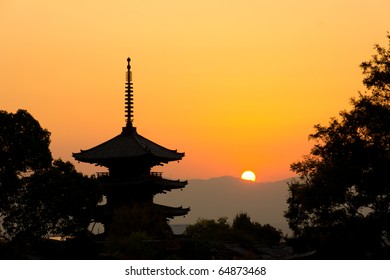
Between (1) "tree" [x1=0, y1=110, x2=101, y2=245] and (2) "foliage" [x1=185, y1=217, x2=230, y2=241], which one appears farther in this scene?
(2) "foliage" [x1=185, y1=217, x2=230, y2=241]

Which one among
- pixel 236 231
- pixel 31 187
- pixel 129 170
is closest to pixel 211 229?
pixel 236 231

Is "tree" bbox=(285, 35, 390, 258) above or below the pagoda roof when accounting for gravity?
below

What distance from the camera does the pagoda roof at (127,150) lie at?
268ft

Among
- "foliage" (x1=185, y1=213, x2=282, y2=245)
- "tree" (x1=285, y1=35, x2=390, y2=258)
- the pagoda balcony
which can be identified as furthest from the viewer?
"foliage" (x1=185, y1=213, x2=282, y2=245)

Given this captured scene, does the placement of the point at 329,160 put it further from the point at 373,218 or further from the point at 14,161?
the point at 14,161

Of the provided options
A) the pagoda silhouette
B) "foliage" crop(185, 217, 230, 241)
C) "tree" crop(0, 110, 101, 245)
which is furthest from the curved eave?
"tree" crop(0, 110, 101, 245)

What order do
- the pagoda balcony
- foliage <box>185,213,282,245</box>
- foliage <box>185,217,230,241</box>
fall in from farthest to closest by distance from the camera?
foliage <box>185,217,230,241</box>, foliage <box>185,213,282,245</box>, the pagoda balcony

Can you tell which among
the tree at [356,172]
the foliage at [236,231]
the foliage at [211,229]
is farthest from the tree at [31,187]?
the foliage at [211,229]

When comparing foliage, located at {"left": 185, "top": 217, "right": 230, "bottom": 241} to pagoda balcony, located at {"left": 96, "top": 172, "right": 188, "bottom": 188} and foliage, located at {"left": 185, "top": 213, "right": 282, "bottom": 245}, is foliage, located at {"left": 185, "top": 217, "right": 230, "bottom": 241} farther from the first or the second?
pagoda balcony, located at {"left": 96, "top": 172, "right": 188, "bottom": 188}

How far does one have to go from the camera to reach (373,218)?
5381 cm

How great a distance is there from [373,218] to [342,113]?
24.9 feet

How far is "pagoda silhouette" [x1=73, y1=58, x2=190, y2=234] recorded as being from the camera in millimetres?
80438

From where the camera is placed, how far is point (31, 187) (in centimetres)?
5656

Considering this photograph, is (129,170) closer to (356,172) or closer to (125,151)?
(125,151)
